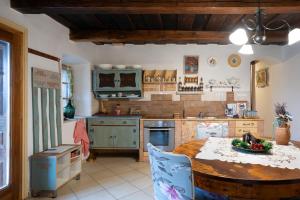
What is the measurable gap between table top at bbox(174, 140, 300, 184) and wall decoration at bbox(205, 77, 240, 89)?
11.7 feet

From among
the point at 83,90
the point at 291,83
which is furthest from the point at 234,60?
the point at 83,90

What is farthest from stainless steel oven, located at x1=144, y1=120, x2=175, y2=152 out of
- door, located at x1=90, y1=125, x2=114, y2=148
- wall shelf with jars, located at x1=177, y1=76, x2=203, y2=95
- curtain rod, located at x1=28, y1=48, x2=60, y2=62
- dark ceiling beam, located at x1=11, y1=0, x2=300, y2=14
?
dark ceiling beam, located at x1=11, y1=0, x2=300, y2=14

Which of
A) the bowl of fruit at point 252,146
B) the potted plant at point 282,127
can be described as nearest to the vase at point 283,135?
the potted plant at point 282,127

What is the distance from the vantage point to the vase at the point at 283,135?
2395 mm

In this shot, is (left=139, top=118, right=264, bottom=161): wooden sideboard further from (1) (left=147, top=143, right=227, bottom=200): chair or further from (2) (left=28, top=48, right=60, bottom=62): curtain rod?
(1) (left=147, top=143, right=227, bottom=200): chair

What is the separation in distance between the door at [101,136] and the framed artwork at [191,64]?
206 cm

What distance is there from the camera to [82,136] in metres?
4.41

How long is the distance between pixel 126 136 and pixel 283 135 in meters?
2.88

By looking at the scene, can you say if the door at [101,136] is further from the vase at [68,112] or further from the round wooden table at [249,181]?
the round wooden table at [249,181]

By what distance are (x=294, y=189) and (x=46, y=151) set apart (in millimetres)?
2787

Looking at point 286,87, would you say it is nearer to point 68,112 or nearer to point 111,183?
point 111,183

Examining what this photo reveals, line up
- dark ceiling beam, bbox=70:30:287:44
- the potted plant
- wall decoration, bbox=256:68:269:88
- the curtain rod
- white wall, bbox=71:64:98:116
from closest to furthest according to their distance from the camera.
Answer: the potted plant → the curtain rod → dark ceiling beam, bbox=70:30:287:44 → white wall, bbox=71:64:98:116 → wall decoration, bbox=256:68:269:88

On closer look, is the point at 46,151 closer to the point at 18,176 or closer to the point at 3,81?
the point at 18,176

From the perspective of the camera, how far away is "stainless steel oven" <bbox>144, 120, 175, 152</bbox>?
15.0 feet
